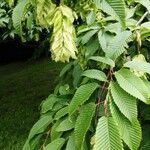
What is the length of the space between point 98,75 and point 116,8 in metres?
0.48

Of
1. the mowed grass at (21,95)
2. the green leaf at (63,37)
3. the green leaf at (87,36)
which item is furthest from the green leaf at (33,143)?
the mowed grass at (21,95)

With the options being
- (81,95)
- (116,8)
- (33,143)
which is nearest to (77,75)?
(33,143)

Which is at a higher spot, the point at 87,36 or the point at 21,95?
the point at 87,36

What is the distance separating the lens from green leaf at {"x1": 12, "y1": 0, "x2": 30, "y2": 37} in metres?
1.37

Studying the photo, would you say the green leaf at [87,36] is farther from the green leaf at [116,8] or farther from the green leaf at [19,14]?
the green leaf at [116,8]

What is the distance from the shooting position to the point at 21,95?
10.4m

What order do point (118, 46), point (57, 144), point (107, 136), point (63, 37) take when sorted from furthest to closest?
point (57, 144)
point (118, 46)
point (107, 136)
point (63, 37)

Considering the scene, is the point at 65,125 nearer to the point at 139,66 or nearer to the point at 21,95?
the point at 139,66

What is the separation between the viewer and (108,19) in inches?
78.9

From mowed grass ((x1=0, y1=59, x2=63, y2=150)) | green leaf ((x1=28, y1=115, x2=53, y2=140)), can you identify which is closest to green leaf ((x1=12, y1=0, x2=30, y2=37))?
green leaf ((x1=28, y1=115, x2=53, y2=140))

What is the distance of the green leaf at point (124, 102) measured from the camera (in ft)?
4.75

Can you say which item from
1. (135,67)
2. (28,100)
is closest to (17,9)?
(135,67)

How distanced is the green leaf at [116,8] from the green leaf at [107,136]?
0.37 m

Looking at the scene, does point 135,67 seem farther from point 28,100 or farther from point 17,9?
point 28,100
